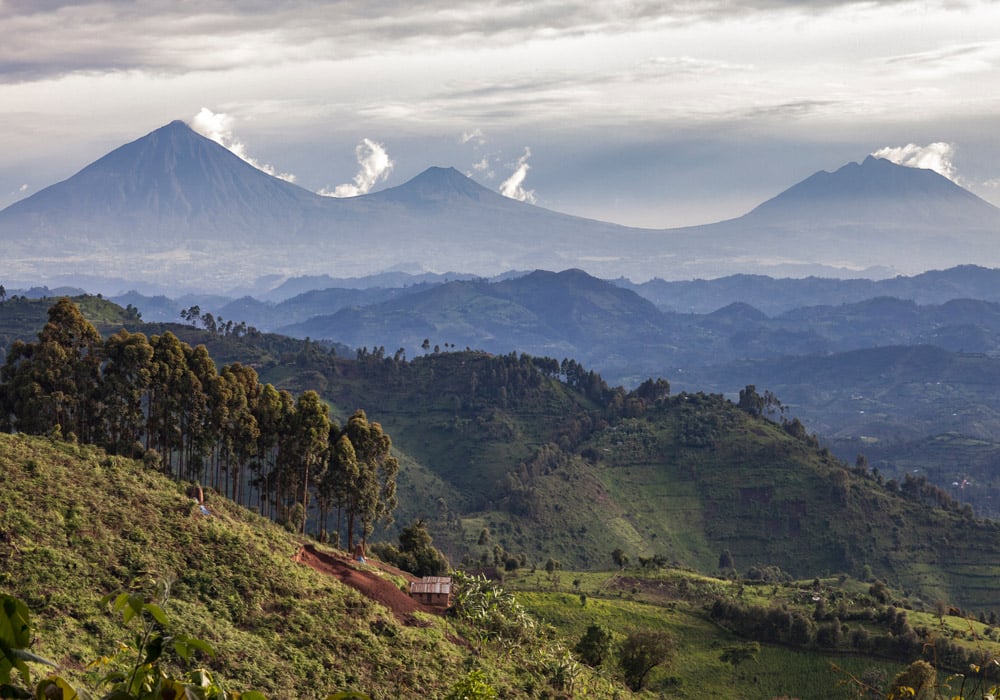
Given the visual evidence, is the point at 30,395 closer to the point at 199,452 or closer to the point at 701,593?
the point at 199,452

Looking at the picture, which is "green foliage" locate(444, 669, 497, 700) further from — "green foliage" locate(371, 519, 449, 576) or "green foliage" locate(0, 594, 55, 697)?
"green foliage" locate(371, 519, 449, 576)

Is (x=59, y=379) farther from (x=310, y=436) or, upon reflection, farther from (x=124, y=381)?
(x=310, y=436)

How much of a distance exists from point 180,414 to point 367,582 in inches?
616

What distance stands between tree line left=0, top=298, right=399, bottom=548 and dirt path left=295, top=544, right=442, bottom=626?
863 centimetres

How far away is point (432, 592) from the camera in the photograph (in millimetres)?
41969

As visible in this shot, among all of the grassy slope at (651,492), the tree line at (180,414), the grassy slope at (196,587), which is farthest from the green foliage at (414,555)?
the grassy slope at (651,492)

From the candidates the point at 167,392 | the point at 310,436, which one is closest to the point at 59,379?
the point at 167,392

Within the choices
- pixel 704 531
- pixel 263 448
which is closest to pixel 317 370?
pixel 704 531

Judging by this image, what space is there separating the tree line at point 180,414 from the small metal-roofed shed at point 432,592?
10.4 m

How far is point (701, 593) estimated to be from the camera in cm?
7919

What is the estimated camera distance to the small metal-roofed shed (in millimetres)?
41750

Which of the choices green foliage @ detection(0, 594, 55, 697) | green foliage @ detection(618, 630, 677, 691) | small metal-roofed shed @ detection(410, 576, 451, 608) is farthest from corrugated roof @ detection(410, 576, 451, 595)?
green foliage @ detection(0, 594, 55, 697)

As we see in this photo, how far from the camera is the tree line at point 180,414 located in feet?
147

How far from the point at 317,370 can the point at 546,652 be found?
15015 centimetres
